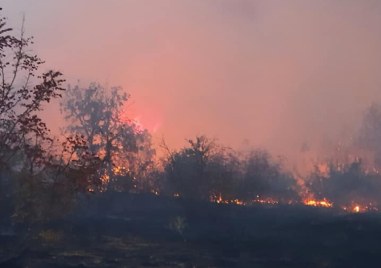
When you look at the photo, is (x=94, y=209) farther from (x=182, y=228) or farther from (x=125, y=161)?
(x=182, y=228)

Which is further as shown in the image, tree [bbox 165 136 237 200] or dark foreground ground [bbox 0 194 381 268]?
tree [bbox 165 136 237 200]

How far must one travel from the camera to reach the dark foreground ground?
58.8 meters

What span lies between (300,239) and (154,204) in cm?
4012

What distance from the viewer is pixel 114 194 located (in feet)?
369

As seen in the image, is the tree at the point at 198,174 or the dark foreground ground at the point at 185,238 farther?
the tree at the point at 198,174

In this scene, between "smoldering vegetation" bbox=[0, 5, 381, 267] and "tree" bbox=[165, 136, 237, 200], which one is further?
"tree" bbox=[165, 136, 237, 200]

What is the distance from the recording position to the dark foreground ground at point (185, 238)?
58.8m

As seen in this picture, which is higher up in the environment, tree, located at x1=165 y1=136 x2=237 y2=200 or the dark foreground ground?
tree, located at x1=165 y1=136 x2=237 y2=200

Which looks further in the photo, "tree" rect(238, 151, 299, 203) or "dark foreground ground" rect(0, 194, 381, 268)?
"tree" rect(238, 151, 299, 203)

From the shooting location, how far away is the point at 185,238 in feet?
292

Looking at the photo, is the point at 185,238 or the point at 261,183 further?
the point at 261,183

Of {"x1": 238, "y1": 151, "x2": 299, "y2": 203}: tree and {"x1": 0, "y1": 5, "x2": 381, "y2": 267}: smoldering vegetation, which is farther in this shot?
{"x1": 238, "y1": 151, "x2": 299, "y2": 203}: tree

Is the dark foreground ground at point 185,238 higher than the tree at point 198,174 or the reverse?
the reverse

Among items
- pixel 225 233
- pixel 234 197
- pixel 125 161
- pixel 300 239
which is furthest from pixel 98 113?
pixel 300 239
